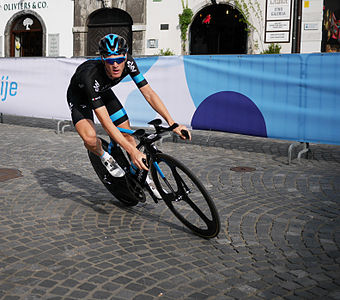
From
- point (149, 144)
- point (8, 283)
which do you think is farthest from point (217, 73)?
point (8, 283)

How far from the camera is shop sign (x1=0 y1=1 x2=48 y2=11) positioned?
2183cm

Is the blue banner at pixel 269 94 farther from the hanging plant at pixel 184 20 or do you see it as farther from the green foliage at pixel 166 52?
the green foliage at pixel 166 52

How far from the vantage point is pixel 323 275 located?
329 centimetres

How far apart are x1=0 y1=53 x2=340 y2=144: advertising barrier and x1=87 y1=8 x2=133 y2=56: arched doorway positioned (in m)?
10.4

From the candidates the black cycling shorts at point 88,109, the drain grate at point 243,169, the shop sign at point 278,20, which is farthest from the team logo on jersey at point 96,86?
the shop sign at point 278,20

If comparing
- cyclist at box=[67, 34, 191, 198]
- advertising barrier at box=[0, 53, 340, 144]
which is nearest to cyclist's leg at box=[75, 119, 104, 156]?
cyclist at box=[67, 34, 191, 198]

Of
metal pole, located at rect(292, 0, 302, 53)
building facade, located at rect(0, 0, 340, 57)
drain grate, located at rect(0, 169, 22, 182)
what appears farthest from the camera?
building facade, located at rect(0, 0, 340, 57)

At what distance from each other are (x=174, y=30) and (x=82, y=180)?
46.2ft

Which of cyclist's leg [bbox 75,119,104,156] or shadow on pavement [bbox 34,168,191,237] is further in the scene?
shadow on pavement [bbox 34,168,191,237]

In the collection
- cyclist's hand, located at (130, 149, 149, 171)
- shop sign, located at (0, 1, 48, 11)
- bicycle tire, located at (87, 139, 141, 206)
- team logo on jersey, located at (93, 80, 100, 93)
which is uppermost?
shop sign, located at (0, 1, 48, 11)

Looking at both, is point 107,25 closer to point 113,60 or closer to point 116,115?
point 116,115

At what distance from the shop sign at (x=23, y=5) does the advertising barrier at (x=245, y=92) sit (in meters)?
12.8

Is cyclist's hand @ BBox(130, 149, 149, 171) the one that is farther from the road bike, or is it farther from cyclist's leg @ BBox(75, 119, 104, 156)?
cyclist's leg @ BBox(75, 119, 104, 156)

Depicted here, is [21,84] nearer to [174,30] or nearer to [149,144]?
[149,144]
